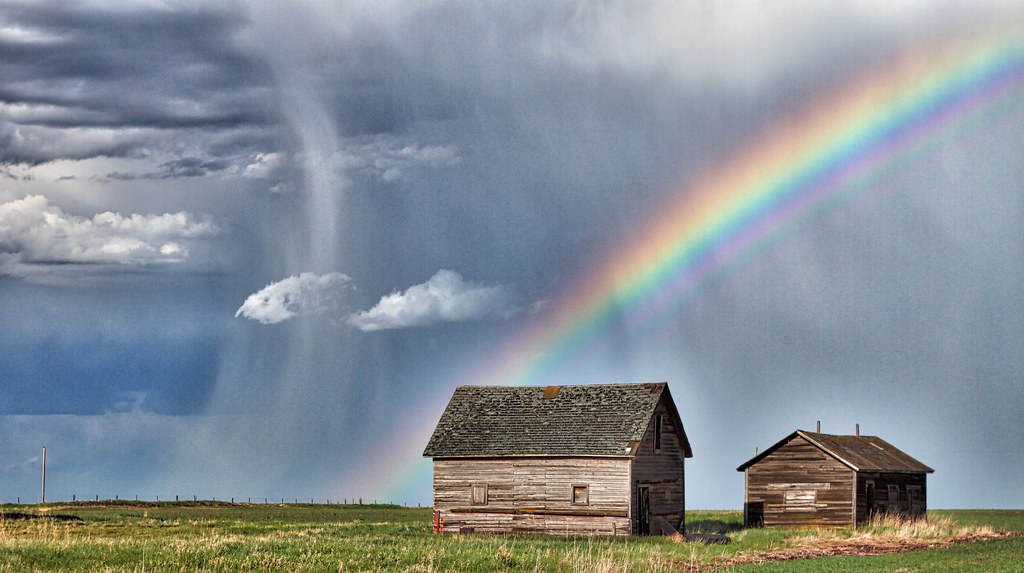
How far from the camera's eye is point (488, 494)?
52531mm

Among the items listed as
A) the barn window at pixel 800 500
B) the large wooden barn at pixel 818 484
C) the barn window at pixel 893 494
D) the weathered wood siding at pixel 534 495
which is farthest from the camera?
the barn window at pixel 893 494

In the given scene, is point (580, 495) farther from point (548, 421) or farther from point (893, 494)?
point (893, 494)

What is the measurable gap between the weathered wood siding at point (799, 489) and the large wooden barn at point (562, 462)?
5.63 m

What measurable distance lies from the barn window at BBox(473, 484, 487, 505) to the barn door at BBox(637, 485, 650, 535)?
6934 millimetres

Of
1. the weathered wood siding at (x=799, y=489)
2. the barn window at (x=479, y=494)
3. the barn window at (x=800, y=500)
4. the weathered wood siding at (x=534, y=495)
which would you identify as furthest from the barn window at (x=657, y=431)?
the barn window at (x=800, y=500)

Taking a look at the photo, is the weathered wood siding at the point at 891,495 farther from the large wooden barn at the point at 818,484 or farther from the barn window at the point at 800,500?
the barn window at the point at 800,500

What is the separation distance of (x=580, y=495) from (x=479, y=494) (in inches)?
194

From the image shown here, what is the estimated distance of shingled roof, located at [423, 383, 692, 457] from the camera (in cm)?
5100

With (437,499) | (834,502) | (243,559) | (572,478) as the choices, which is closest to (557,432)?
(572,478)

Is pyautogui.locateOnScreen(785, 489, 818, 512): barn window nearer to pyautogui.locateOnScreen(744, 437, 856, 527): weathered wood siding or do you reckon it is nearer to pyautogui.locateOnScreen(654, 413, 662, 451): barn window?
pyautogui.locateOnScreen(744, 437, 856, 527): weathered wood siding

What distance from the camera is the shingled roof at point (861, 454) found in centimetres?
5738

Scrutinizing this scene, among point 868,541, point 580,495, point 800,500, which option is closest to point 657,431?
point 580,495

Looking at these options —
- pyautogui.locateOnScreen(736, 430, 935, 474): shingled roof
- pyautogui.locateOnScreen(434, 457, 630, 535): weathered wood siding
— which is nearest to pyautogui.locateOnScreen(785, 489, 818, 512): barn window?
pyautogui.locateOnScreen(736, 430, 935, 474): shingled roof

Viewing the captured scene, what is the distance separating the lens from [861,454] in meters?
60.4
